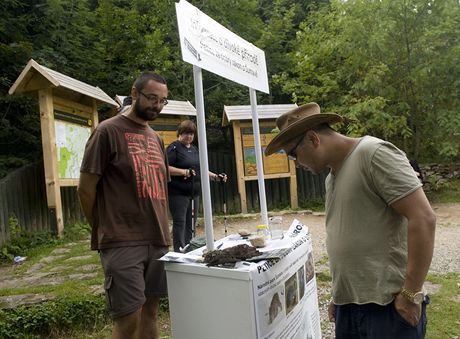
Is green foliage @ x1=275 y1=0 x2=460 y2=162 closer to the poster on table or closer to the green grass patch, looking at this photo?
the green grass patch

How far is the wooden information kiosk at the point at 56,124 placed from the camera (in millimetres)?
7207

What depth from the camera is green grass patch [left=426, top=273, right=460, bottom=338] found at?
135 inches

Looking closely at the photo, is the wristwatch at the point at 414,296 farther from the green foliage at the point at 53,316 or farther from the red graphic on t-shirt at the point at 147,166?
the green foliage at the point at 53,316

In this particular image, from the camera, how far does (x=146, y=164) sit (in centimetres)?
265

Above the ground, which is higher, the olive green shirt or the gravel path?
the olive green shirt

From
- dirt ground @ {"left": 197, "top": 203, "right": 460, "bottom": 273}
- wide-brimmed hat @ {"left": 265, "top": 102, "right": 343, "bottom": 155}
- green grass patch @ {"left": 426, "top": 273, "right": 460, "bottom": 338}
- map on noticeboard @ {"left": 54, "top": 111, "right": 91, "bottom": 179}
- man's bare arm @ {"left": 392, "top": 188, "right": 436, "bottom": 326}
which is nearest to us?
man's bare arm @ {"left": 392, "top": 188, "right": 436, "bottom": 326}

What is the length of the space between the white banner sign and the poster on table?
3.79 feet

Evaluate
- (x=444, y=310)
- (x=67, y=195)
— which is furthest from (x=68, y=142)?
(x=444, y=310)

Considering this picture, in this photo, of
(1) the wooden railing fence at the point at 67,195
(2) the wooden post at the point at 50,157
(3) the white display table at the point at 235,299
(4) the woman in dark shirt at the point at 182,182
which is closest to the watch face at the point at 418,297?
(3) the white display table at the point at 235,299

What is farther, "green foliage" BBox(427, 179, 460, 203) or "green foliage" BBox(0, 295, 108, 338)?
"green foliage" BBox(427, 179, 460, 203)

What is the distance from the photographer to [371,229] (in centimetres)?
173

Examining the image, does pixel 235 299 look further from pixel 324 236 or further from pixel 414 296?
pixel 324 236

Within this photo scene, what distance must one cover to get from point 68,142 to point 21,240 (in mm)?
1919

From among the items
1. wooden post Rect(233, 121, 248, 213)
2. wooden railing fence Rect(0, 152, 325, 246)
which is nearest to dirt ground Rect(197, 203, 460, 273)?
wooden post Rect(233, 121, 248, 213)
